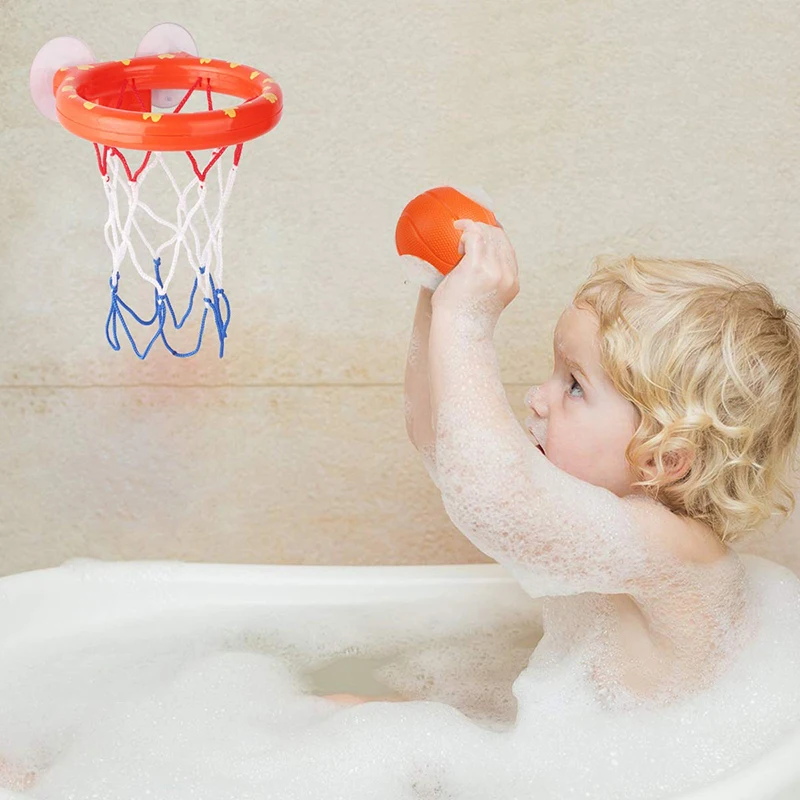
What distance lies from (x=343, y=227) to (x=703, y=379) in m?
0.78

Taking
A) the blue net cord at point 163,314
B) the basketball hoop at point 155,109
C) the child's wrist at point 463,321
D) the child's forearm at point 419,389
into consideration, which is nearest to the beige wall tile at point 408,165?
the blue net cord at point 163,314

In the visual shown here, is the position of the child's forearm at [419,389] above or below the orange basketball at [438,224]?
below

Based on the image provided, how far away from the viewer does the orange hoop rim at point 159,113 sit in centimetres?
111

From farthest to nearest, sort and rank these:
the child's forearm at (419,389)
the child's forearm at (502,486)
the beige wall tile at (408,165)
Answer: the beige wall tile at (408,165) < the child's forearm at (419,389) < the child's forearm at (502,486)

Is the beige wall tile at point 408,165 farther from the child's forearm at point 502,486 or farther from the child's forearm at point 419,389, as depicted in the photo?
the child's forearm at point 502,486

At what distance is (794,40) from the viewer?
174 centimetres

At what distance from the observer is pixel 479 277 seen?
3.58 ft

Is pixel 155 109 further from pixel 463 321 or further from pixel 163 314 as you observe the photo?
pixel 463 321

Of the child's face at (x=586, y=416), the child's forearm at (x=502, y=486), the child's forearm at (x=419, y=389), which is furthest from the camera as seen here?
the child's forearm at (x=419, y=389)

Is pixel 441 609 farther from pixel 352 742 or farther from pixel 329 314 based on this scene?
pixel 329 314

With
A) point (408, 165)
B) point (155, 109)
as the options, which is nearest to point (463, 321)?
point (155, 109)

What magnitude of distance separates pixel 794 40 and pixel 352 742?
3.96 feet

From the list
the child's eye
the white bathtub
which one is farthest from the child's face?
the white bathtub

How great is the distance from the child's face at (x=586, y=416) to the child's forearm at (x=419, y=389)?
154 mm
